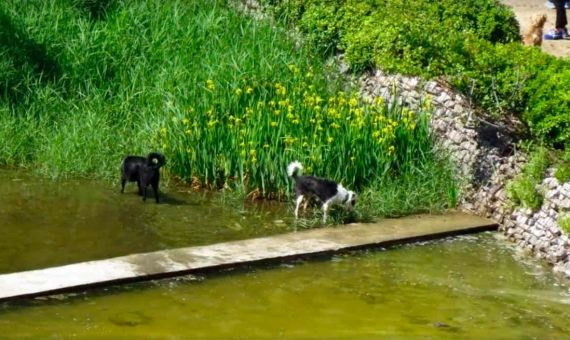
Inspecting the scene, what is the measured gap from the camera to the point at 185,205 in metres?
12.1

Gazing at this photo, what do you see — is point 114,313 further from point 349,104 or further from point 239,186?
point 349,104

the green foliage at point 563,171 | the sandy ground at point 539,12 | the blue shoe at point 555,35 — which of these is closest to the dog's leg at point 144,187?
the green foliage at point 563,171

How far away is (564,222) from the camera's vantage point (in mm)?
10820

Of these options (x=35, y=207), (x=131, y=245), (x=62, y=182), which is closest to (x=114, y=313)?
(x=131, y=245)

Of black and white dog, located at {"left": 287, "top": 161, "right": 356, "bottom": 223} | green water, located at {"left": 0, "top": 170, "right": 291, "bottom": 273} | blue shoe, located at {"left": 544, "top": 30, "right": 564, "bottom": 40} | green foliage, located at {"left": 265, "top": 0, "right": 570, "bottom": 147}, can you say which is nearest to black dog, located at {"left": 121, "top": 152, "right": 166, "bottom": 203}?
green water, located at {"left": 0, "top": 170, "right": 291, "bottom": 273}

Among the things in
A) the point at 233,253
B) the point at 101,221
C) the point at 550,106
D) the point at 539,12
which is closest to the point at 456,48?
the point at 550,106

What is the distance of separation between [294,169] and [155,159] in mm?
1510

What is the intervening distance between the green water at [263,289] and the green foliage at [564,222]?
0.42 m

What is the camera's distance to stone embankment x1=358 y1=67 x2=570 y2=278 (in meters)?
11.1

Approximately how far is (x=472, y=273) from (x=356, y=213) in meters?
1.71

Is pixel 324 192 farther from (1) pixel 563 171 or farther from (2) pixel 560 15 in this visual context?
(2) pixel 560 15

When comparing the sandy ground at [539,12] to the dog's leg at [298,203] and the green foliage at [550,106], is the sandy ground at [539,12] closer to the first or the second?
the green foliage at [550,106]

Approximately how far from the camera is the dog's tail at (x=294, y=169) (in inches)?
465

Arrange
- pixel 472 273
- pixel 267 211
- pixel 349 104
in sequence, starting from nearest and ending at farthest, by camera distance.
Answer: pixel 472 273 < pixel 267 211 < pixel 349 104
